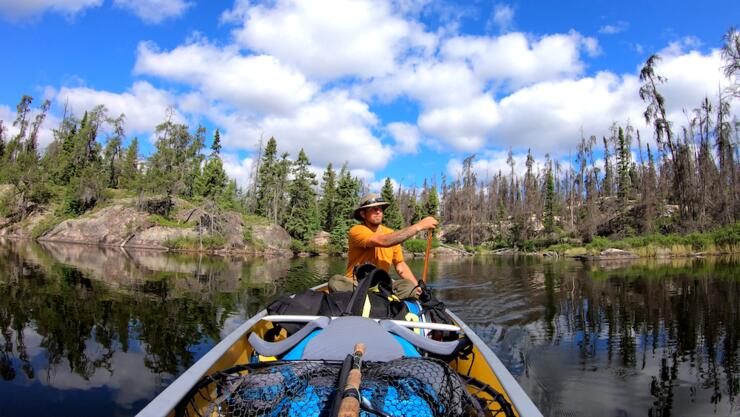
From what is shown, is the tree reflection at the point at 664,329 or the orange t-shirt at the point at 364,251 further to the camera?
the orange t-shirt at the point at 364,251

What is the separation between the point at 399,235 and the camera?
459 cm

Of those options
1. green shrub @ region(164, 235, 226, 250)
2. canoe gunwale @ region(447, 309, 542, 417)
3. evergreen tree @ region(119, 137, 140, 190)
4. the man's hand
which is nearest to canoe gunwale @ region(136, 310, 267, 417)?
canoe gunwale @ region(447, 309, 542, 417)

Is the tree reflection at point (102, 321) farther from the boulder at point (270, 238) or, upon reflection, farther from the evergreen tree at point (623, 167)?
the evergreen tree at point (623, 167)

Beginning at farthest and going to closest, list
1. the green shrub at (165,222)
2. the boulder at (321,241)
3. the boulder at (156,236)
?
the boulder at (321,241)
the green shrub at (165,222)
the boulder at (156,236)

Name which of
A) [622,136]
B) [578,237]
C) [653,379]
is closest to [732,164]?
[578,237]

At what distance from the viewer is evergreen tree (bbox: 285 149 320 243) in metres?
46.9

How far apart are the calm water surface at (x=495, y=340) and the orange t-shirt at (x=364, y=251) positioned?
204 centimetres

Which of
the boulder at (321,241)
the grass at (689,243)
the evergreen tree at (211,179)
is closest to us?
the grass at (689,243)

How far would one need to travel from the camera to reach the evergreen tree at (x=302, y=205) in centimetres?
4691

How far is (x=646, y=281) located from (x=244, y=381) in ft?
51.0

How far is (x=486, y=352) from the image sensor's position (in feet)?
9.77

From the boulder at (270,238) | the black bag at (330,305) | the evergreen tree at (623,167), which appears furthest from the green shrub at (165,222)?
the evergreen tree at (623,167)

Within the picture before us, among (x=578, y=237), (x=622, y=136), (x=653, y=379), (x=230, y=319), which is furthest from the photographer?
(x=622, y=136)

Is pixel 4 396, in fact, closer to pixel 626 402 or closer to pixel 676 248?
pixel 626 402
